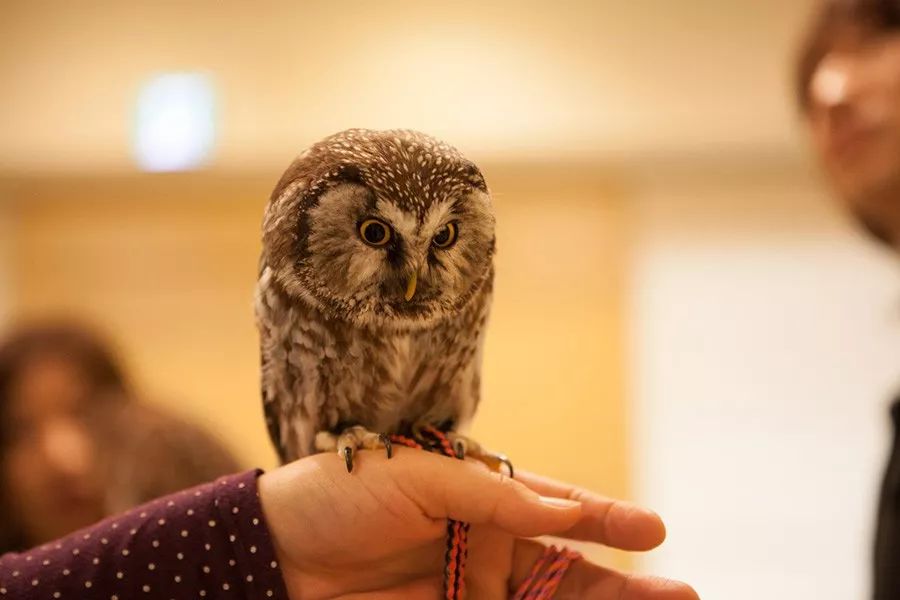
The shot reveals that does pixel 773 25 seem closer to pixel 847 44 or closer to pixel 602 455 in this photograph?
pixel 847 44

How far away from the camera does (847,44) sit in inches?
43.3

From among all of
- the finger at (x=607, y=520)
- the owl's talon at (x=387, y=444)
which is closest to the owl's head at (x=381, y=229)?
the owl's talon at (x=387, y=444)

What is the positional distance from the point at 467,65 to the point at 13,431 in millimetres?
1036

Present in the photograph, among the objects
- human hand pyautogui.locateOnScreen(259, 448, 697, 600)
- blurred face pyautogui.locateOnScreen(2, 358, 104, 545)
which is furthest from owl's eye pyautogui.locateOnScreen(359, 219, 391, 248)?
blurred face pyautogui.locateOnScreen(2, 358, 104, 545)

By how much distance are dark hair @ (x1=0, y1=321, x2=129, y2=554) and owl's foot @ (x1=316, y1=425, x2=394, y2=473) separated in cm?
68

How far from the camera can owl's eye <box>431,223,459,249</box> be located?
0.73 meters

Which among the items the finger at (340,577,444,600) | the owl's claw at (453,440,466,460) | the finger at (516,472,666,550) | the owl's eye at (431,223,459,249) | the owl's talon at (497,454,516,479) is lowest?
the finger at (340,577,444,600)

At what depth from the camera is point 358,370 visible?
827mm

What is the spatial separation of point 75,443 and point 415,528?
0.76 m

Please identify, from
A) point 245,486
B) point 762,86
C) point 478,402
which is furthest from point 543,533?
point 762,86

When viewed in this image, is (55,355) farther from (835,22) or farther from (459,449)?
(835,22)

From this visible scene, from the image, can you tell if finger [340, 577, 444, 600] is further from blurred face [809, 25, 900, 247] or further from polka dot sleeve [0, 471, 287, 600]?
blurred face [809, 25, 900, 247]

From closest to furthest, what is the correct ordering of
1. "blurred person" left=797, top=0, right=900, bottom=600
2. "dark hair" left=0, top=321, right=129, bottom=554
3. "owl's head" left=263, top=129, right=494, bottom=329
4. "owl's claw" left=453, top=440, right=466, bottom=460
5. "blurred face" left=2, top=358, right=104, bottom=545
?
"owl's head" left=263, top=129, right=494, bottom=329
"owl's claw" left=453, top=440, right=466, bottom=460
"blurred person" left=797, top=0, right=900, bottom=600
"blurred face" left=2, top=358, right=104, bottom=545
"dark hair" left=0, top=321, right=129, bottom=554

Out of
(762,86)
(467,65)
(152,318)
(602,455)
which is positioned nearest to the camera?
(467,65)
